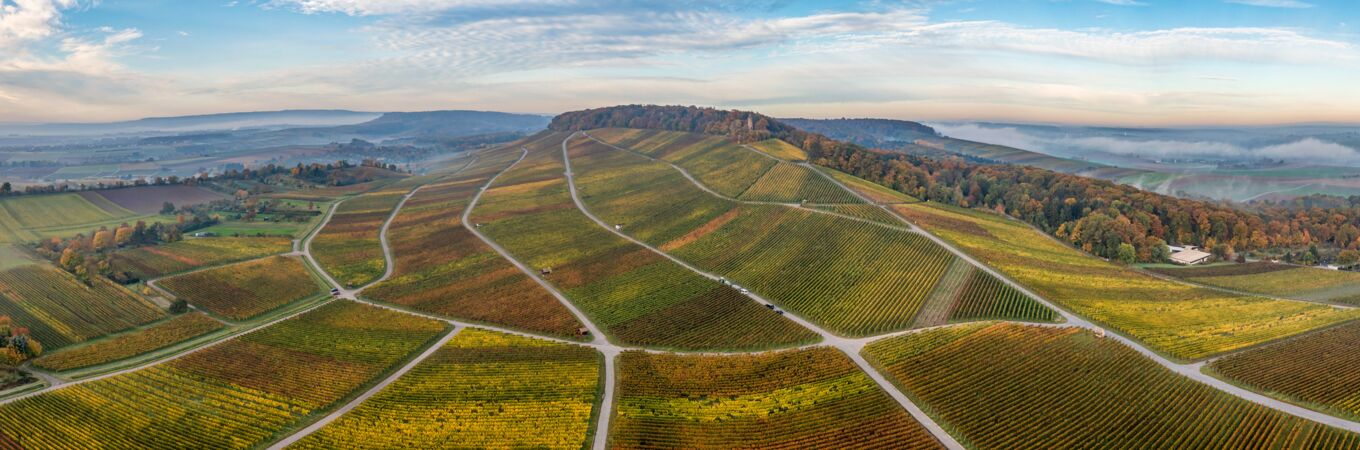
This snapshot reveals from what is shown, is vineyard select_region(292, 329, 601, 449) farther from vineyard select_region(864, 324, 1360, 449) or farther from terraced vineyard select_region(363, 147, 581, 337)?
vineyard select_region(864, 324, 1360, 449)

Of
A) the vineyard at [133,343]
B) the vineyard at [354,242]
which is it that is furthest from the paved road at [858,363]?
the vineyard at [133,343]

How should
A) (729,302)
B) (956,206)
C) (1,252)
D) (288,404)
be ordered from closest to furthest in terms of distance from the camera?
(288,404), (729,302), (1,252), (956,206)

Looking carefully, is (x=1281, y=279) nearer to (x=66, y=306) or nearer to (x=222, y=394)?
(x=222, y=394)

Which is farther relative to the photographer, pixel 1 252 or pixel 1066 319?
pixel 1 252

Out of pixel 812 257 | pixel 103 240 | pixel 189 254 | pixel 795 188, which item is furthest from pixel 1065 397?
pixel 103 240

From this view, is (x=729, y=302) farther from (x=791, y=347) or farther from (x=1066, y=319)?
(x=1066, y=319)

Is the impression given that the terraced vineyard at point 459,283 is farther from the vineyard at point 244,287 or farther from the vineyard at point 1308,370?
the vineyard at point 1308,370

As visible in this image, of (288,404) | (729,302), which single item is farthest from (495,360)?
(729,302)
